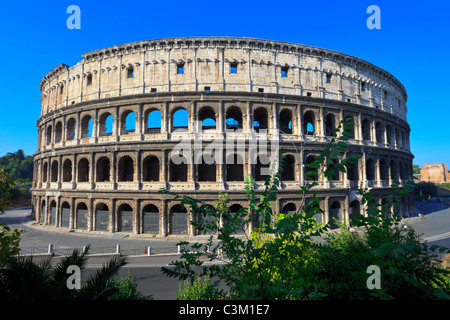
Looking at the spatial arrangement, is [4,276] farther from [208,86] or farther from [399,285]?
[208,86]

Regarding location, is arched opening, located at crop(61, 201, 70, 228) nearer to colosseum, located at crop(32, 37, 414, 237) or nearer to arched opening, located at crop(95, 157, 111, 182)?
colosseum, located at crop(32, 37, 414, 237)

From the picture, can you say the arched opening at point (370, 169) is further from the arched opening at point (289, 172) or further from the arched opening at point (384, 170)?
the arched opening at point (289, 172)

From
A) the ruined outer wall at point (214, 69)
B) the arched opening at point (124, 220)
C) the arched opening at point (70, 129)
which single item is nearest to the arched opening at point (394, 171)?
the ruined outer wall at point (214, 69)

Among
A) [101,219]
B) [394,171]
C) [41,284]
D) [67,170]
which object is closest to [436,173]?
[394,171]

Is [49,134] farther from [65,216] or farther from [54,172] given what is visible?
[65,216]

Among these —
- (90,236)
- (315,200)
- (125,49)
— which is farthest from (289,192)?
(125,49)

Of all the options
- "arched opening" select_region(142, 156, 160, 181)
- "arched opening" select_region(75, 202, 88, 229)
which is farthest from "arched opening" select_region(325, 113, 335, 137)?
"arched opening" select_region(75, 202, 88, 229)
